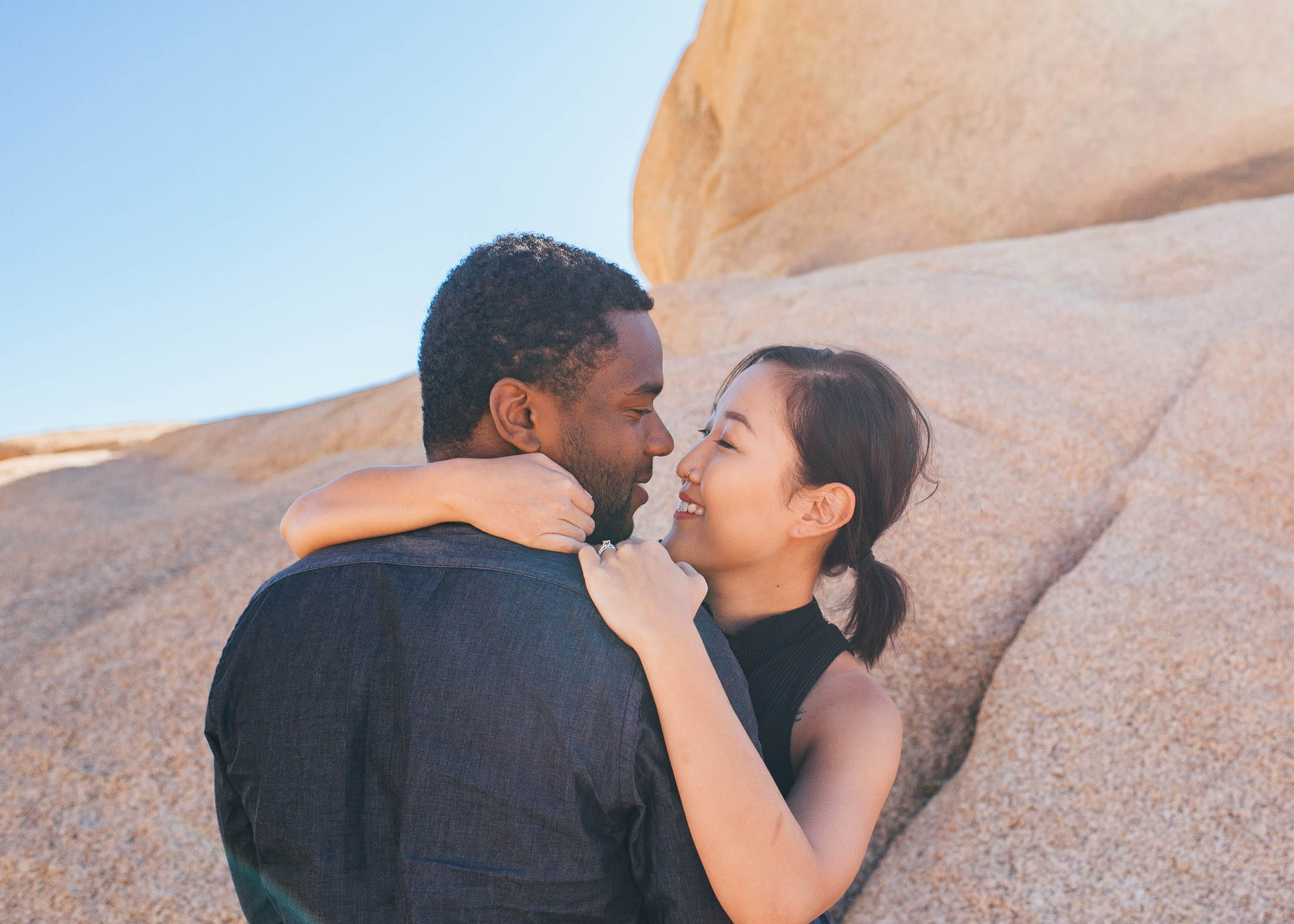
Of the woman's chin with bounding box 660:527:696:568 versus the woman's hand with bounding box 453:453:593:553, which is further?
the woman's chin with bounding box 660:527:696:568

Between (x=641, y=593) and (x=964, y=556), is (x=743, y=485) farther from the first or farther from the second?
(x=964, y=556)


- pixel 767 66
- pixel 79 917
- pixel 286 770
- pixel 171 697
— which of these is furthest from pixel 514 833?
pixel 767 66

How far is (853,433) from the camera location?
7.56ft

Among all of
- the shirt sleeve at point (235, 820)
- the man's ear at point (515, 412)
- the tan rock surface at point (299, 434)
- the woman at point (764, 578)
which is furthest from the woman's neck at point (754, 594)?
the tan rock surface at point (299, 434)

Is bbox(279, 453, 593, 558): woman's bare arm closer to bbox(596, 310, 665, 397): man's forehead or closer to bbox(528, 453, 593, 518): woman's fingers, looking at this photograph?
bbox(528, 453, 593, 518): woman's fingers

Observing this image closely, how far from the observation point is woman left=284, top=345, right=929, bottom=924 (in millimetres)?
1359

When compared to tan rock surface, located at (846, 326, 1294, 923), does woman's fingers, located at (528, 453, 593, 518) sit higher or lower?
higher

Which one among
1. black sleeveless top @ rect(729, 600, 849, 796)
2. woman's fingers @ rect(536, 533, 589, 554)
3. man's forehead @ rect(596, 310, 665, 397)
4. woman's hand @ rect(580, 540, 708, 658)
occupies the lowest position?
black sleeveless top @ rect(729, 600, 849, 796)

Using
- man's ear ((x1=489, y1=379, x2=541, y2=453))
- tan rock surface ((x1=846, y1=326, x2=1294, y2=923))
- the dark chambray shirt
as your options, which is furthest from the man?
tan rock surface ((x1=846, y1=326, x2=1294, y2=923))

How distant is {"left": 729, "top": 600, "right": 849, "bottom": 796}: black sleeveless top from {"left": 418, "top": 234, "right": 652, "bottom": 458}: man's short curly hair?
766 mm

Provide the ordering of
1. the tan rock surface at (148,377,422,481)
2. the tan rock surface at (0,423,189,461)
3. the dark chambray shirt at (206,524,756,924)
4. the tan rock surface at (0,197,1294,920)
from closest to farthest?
the dark chambray shirt at (206,524,756,924)
the tan rock surface at (0,197,1294,920)
the tan rock surface at (148,377,422,481)
the tan rock surface at (0,423,189,461)

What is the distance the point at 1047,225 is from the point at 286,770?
12.9 metres

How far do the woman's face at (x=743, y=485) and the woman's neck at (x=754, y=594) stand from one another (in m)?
0.03

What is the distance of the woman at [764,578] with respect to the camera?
136 centimetres
